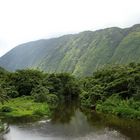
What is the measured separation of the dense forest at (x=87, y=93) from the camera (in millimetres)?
75562

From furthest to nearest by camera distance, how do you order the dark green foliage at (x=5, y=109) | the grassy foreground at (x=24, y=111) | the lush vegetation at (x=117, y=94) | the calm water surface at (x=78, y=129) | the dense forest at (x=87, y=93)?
the dark green foliage at (x=5, y=109), the grassy foreground at (x=24, y=111), the dense forest at (x=87, y=93), the lush vegetation at (x=117, y=94), the calm water surface at (x=78, y=129)

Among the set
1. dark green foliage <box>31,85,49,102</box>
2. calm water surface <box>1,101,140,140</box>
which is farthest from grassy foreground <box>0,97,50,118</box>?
dark green foliage <box>31,85,49,102</box>

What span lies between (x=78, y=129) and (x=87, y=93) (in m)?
39.7

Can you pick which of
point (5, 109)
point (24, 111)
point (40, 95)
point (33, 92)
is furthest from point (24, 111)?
point (33, 92)

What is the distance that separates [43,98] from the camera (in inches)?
3969

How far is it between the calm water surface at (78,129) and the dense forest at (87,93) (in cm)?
547

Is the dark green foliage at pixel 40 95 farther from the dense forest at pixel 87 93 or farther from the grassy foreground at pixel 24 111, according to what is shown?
the grassy foreground at pixel 24 111

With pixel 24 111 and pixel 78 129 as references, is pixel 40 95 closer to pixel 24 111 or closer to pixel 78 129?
pixel 24 111

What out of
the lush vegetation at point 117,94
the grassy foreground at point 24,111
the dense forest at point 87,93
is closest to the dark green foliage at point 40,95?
the dense forest at point 87,93

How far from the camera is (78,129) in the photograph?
61.2 metres

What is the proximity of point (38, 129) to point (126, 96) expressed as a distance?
96.7ft

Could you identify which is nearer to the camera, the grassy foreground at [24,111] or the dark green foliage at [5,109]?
the grassy foreground at [24,111]

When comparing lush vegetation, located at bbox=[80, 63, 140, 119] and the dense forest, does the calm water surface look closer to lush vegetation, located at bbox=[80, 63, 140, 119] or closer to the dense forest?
lush vegetation, located at bbox=[80, 63, 140, 119]

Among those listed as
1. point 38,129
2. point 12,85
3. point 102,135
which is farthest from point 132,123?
point 12,85
